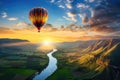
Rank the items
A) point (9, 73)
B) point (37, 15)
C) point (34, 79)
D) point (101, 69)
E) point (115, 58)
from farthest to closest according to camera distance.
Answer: point (115, 58), point (101, 69), point (9, 73), point (34, 79), point (37, 15)

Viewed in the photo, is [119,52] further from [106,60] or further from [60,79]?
[60,79]

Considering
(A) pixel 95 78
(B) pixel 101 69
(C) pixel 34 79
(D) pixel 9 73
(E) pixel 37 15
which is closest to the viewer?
(E) pixel 37 15

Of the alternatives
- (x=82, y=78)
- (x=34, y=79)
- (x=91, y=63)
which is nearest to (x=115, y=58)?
(x=91, y=63)

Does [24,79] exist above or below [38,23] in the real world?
→ below

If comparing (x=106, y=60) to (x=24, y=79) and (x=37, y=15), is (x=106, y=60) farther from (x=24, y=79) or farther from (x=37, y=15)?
(x=37, y=15)

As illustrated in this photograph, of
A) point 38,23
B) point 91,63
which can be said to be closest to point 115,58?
point 91,63

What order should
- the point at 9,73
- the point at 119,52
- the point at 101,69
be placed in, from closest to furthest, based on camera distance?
the point at 9,73
the point at 101,69
the point at 119,52

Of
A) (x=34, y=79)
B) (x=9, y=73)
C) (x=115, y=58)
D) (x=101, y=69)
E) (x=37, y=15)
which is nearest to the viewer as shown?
(x=37, y=15)

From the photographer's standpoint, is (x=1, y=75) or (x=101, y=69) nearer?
(x=1, y=75)

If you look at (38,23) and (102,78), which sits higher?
(38,23)
